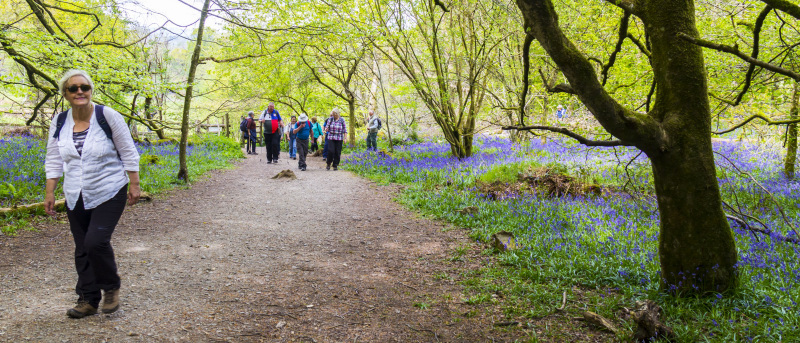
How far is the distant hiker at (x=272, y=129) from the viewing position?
15.1 metres

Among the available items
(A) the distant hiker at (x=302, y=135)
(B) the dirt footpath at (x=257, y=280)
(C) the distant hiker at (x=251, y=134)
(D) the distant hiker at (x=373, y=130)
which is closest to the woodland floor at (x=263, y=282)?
(B) the dirt footpath at (x=257, y=280)

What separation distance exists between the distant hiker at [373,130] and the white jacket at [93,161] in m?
15.3

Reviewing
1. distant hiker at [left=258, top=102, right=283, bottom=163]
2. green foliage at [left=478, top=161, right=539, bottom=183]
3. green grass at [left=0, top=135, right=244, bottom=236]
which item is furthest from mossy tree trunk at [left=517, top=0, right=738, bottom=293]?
distant hiker at [left=258, top=102, right=283, bottom=163]

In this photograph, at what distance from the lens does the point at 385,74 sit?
23.7 meters

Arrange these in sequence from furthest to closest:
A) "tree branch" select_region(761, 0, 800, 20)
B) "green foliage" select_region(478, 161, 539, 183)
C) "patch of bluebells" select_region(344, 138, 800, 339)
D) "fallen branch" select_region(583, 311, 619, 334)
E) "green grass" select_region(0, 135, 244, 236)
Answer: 1. "green foliage" select_region(478, 161, 539, 183)
2. "green grass" select_region(0, 135, 244, 236)
3. "patch of bluebells" select_region(344, 138, 800, 339)
4. "fallen branch" select_region(583, 311, 619, 334)
5. "tree branch" select_region(761, 0, 800, 20)

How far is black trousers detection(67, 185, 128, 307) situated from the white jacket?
0.07 metres

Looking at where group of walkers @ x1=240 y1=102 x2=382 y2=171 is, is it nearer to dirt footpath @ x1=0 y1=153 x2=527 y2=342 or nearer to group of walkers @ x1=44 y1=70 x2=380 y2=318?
dirt footpath @ x1=0 y1=153 x2=527 y2=342

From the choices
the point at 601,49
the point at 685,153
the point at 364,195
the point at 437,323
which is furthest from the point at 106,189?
the point at 601,49

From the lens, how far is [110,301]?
348cm

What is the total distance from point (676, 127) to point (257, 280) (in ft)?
13.8

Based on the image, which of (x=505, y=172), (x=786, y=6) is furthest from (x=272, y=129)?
(x=786, y=6)

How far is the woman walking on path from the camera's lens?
10.6 feet

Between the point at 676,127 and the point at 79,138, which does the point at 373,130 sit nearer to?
the point at 79,138

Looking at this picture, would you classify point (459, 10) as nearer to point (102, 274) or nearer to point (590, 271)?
point (590, 271)
